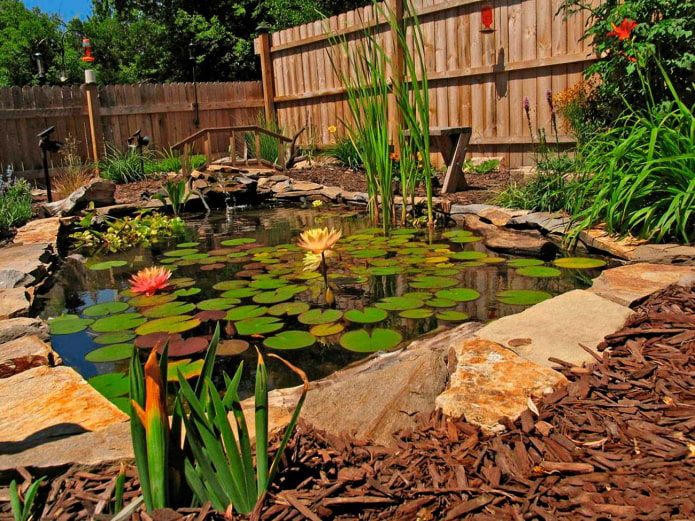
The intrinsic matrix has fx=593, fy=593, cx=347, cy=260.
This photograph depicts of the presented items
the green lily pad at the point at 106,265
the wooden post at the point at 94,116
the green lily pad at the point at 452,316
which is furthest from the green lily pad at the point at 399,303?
the wooden post at the point at 94,116

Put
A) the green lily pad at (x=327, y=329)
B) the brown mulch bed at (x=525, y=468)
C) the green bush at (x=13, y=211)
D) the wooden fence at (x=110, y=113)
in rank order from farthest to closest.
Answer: the wooden fence at (x=110, y=113), the green bush at (x=13, y=211), the green lily pad at (x=327, y=329), the brown mulch bed at (x=525, y=468)

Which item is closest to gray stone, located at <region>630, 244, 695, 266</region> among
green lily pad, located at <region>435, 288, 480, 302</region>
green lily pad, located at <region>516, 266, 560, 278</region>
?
green lily pad, located at <region>516, 266, 560, 278</region>

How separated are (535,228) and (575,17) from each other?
2.85m

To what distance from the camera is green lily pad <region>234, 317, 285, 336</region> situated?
2297 millimetres

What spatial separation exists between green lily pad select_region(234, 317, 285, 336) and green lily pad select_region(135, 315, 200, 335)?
0.19 m

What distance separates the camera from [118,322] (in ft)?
8.16

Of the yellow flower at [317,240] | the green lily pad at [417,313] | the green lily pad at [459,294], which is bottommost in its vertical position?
the green lily pad at [417,313]

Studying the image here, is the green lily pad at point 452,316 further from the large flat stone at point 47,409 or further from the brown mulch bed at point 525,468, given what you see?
the large flat stone at point 47,409

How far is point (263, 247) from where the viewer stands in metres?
3.83

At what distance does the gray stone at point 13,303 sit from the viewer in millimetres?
2359

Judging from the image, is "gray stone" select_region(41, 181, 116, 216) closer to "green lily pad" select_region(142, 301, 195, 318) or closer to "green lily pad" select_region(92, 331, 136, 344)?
"green lily pad" select_region(142, 301, 195, 318)

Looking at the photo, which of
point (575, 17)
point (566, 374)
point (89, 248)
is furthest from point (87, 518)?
point (575, 17)

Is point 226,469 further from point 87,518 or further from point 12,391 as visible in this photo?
point 12,391

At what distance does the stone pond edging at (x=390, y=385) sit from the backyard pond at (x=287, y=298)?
0.74 feet
